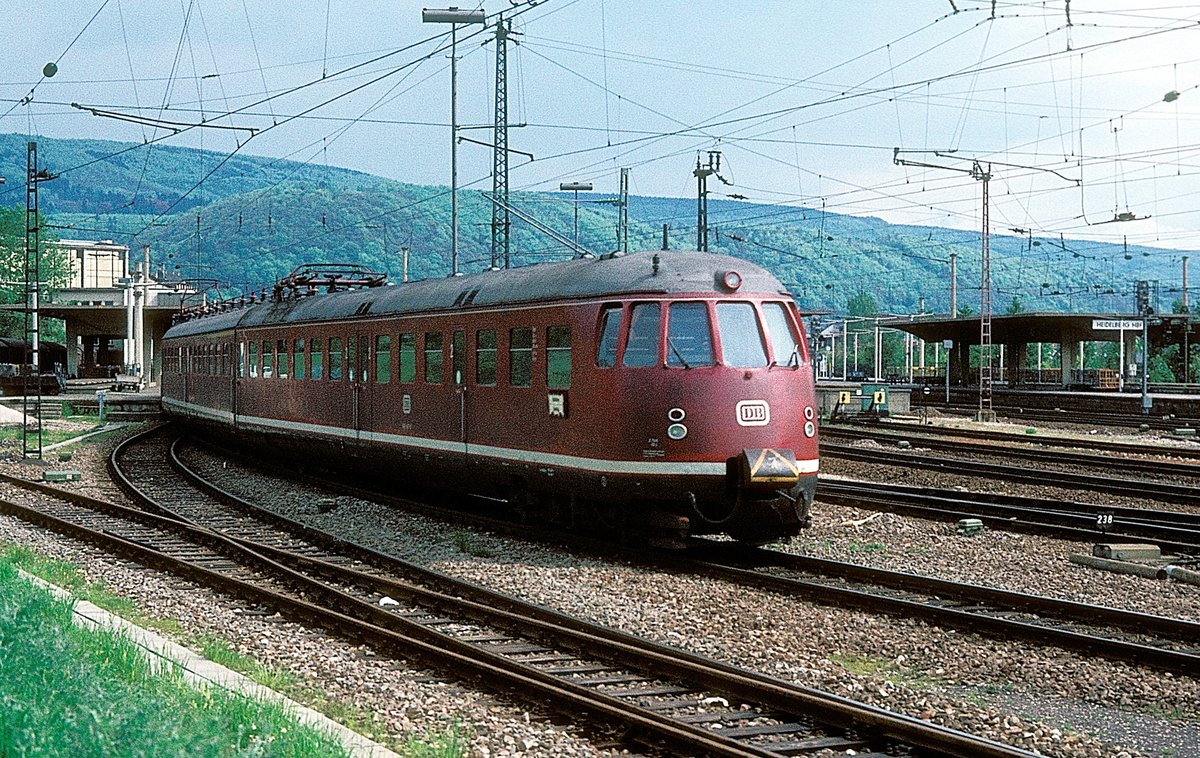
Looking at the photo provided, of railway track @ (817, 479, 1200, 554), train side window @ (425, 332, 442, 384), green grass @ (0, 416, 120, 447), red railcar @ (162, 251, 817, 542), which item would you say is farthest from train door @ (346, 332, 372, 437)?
green grass @ (0, 416, 120, 447)

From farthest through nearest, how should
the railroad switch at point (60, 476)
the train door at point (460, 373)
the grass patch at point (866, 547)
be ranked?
the railroad switch at point (60, 476), the train door at point (460, 373), the grass patch at point (866, 547)

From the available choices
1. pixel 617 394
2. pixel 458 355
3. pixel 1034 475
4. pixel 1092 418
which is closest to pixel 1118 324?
pixel 1092 418

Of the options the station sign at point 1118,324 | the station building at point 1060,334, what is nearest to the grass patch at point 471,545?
the station building at point 1060,334

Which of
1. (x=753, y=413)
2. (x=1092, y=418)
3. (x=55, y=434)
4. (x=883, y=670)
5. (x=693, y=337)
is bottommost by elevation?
(x=883, y=670)

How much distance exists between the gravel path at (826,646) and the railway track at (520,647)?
0.32 m

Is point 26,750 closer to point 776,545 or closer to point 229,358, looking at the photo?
point 776,545

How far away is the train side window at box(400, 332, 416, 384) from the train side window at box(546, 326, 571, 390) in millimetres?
4256

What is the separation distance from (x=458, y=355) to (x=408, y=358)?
74.4 inches

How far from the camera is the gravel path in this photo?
7.87m

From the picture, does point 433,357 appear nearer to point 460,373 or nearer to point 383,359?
point 460,373

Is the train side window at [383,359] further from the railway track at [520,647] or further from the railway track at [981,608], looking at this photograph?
the railway track at [981,608]

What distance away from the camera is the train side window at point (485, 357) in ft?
54.6

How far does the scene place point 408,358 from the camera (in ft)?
63.3

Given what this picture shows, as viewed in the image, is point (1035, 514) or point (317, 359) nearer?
point (1035, 514)
